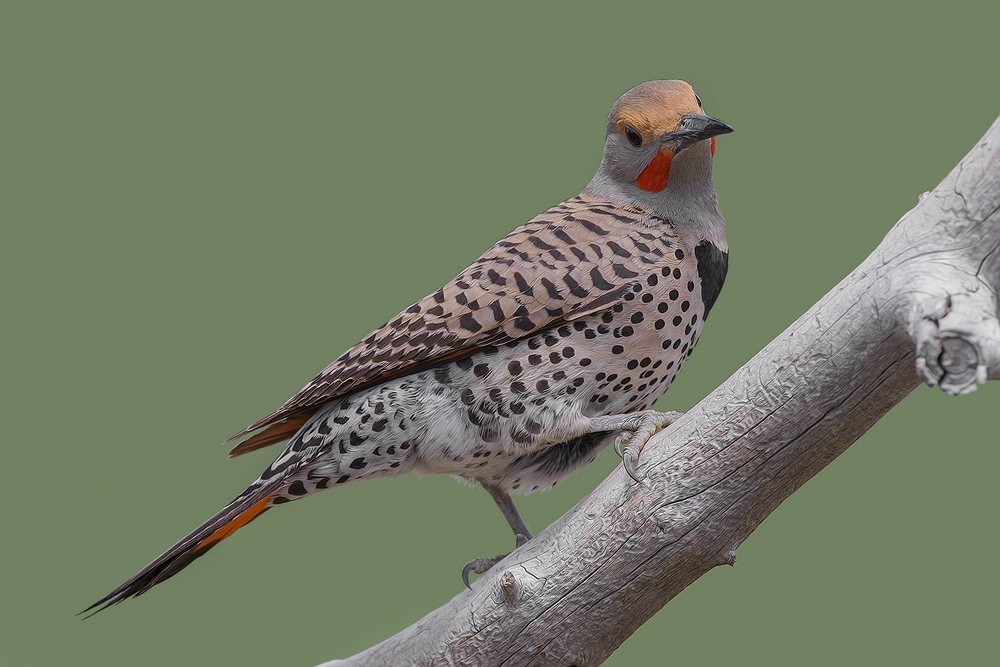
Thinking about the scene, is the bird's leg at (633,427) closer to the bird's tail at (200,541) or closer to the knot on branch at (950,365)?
the knot on branch at (950,365)

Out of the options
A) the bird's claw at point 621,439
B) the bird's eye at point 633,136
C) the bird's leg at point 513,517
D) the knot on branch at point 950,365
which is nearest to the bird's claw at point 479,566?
the bird's leg at point 513,517

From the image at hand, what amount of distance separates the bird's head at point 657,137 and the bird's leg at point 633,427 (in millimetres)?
925

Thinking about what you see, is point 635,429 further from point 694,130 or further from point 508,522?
point 694,130

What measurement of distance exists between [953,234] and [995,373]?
457 mm

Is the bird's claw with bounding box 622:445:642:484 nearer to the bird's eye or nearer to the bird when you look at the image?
the bird

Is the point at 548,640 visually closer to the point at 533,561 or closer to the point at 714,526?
the point at 533,561

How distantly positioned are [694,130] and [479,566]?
192 centimetres

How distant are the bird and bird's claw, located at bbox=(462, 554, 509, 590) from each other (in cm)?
39

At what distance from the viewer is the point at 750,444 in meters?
3.34

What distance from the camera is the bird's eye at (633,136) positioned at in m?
3.93

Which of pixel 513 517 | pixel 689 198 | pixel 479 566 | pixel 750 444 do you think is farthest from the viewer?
pixel 513 517

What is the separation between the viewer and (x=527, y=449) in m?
3.79

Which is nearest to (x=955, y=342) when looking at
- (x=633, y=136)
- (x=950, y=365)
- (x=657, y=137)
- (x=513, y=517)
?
(x=950, y=365)

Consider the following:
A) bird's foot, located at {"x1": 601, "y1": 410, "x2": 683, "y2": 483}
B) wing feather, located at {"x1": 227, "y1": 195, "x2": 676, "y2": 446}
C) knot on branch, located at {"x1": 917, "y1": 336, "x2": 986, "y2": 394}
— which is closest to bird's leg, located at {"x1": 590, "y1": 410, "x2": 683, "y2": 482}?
bird's foot, located at {"x1": 601, "y1": 410, "x2": 683, "y2": 483}
